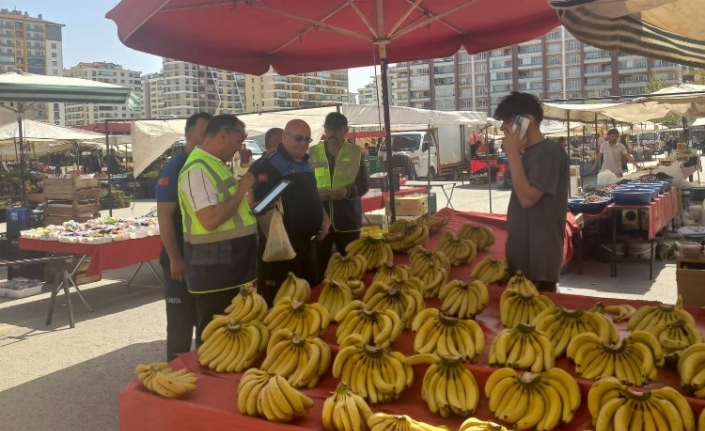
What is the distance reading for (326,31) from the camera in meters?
6.23

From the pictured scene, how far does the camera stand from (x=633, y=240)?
8.99 metres

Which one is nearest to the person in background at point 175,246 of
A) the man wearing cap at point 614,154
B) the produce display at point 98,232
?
the produce display at point 98,232

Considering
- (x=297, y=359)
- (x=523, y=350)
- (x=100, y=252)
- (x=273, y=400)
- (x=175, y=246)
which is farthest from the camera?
(x=100, y=252)

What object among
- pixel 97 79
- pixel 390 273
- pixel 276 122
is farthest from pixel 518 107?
pixel 97 79

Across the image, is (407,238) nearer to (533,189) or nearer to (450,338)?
(533,189)

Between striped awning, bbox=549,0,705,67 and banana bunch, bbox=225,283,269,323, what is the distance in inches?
86.1

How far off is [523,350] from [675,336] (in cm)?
71

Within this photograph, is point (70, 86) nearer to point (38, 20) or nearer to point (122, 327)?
→ point (122, 327)

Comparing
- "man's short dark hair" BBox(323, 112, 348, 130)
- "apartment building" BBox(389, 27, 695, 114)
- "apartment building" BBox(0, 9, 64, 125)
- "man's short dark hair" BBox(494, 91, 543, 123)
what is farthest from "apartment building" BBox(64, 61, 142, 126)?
"man's short dark hair" BBox(494, 91, 543, 123)

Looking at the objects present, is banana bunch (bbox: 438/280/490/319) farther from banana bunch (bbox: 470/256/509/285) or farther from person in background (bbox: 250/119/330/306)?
person in background (bbox: 250/119/330/306)

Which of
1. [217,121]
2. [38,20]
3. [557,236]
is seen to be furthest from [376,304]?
[38,20]

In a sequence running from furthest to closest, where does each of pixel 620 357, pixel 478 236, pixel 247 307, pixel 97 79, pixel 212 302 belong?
pixel 97 79, pixel 478 236, pixel 212 302, pixel 247 307, pixel 620 357

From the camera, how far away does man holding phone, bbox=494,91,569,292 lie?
3.49 meters

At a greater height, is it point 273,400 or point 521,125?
point 521,125
